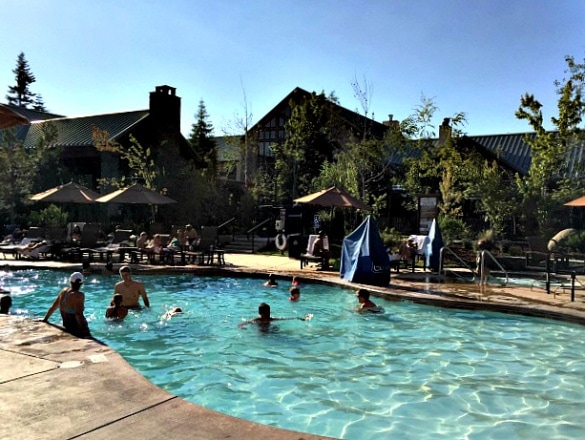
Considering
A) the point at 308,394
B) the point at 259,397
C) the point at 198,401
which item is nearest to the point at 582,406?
the point at 308,394

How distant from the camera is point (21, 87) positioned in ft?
233

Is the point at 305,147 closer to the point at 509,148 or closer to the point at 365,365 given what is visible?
the point at 509,148

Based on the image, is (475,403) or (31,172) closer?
(475,403)

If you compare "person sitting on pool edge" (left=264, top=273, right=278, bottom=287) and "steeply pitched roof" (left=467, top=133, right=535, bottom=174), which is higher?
"steeply pitched roof" (left=467, top=133, right=535, bottom=174)

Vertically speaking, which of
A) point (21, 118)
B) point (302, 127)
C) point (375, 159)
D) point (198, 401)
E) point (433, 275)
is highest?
point (302, 127)

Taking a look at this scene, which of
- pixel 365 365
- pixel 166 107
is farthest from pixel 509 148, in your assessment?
pixel 365 365

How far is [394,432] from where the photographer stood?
16.6ft

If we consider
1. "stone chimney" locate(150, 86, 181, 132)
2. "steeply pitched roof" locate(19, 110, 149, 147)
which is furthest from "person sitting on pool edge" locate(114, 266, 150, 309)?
"stone chimney" locate(150, 86, 181, 132)

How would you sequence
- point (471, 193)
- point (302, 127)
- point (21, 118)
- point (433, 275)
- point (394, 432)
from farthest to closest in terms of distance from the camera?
point (302, 127) → point (471, 193) → point (433, 275) → point (21, 118) → point (394, 432)

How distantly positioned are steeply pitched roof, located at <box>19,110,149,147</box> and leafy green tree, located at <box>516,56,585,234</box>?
1964 centimetres

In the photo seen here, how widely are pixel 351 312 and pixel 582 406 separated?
15.7 feet

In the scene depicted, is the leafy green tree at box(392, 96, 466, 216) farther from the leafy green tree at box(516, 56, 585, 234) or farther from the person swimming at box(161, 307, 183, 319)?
the person swimming at box(161, 307, 183, 319)

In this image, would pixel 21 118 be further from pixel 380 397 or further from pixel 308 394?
pixel 380 397

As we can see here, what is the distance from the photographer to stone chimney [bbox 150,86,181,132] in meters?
29.8
